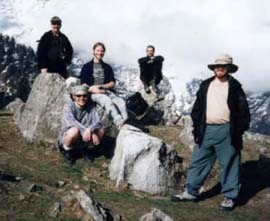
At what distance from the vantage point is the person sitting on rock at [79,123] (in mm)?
16125

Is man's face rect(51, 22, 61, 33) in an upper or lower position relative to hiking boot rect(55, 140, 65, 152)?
upper

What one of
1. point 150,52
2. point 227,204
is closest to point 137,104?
point 150,52

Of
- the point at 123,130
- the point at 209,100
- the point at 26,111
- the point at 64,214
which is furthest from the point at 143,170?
the point at 26,111

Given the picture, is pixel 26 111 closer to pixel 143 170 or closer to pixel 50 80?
pixel 50 80

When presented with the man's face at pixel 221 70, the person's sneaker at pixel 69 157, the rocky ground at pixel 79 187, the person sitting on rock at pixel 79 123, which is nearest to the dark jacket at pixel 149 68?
the rocky ground at pixel 79 187

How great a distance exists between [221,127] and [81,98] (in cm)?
373

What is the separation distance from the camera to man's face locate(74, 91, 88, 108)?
16203mm

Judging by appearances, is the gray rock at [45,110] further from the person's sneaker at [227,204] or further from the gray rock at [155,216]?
the gray rock at [155,216]

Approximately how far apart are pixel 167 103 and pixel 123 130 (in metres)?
8.98

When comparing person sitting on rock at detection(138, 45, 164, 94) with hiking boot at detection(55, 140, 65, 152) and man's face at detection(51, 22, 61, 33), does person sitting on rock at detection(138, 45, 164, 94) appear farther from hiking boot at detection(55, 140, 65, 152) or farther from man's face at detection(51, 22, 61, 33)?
hiking boot at detection(55, 140, 65, 152)

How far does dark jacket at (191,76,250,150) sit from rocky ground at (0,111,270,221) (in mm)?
1570

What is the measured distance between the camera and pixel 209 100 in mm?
14062

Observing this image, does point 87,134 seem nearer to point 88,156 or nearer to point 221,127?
point 88,156

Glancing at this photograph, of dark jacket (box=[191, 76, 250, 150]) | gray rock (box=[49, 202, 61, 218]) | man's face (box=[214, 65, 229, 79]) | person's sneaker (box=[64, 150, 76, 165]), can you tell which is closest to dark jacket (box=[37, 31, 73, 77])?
person's sneaker (box=[64, 150, 76, 165])
